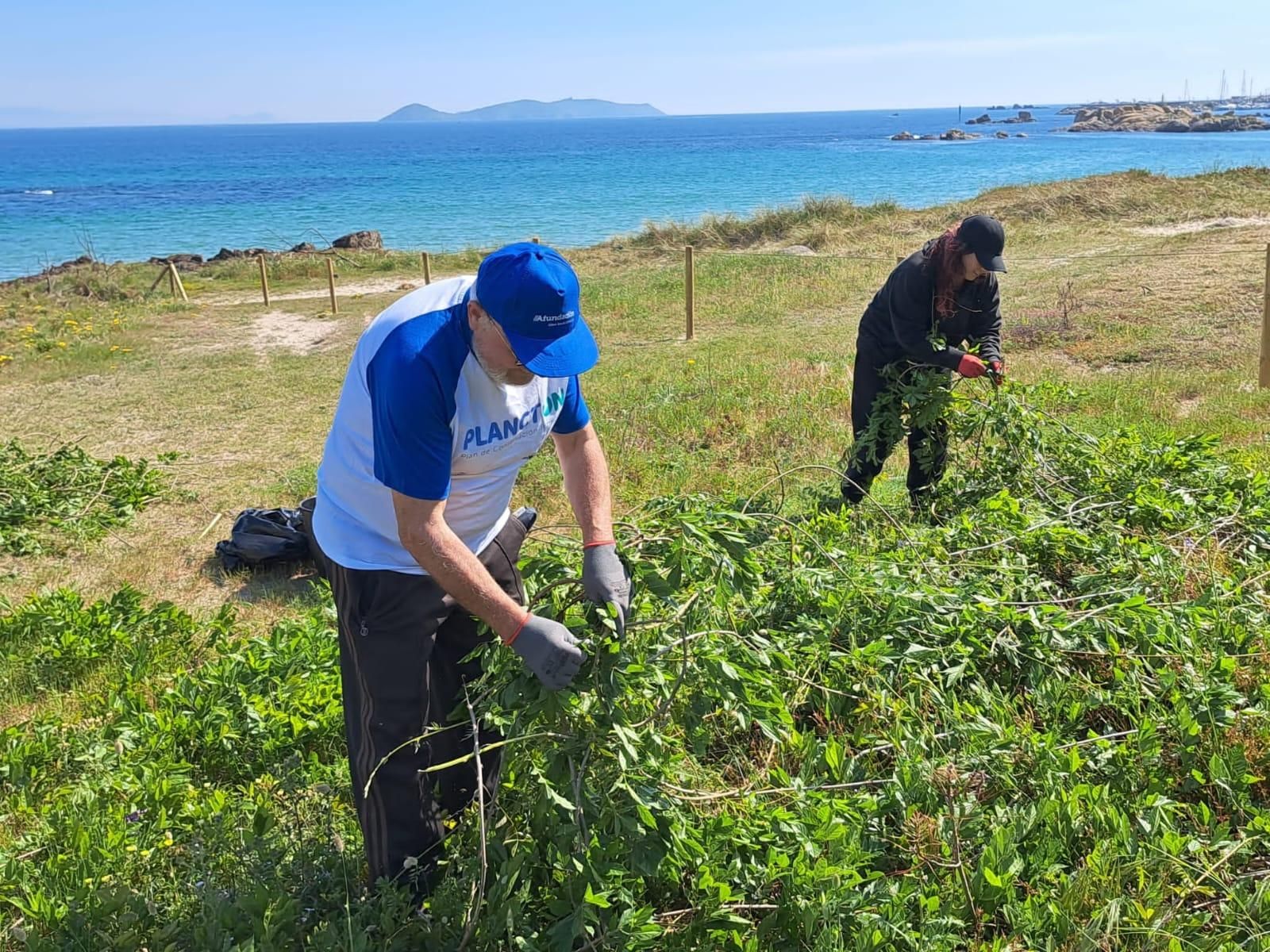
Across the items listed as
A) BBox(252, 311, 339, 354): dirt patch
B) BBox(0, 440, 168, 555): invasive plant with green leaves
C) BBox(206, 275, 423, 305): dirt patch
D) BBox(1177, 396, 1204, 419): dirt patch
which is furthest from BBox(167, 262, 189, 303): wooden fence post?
BBox(1177, 396, 1204, 419): dirt patch

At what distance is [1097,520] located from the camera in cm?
388

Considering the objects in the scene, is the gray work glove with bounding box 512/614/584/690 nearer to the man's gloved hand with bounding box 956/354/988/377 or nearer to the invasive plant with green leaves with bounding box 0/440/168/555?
the man's gloved hand with bounding box 956/354/988/377

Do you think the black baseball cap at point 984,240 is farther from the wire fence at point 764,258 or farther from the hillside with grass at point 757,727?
the wire fence at point 764,258

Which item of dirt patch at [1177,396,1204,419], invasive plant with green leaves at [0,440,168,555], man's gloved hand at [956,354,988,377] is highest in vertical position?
man's gloved hand at [956,354,988,377]

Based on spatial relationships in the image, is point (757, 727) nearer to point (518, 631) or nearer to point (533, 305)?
point (518, 631)

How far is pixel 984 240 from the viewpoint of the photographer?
4094mm

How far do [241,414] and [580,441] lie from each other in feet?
25.0

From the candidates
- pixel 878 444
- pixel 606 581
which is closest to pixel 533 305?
pixel 606 581

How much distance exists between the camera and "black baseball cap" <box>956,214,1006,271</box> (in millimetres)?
4083

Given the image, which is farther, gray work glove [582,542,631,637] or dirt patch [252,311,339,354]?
dirt patch [252,311,339,354]

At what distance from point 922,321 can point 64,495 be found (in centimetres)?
547

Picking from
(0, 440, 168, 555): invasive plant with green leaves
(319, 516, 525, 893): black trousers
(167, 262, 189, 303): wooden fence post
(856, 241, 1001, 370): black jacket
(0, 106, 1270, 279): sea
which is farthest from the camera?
(0, 106, 1270, 279): sea

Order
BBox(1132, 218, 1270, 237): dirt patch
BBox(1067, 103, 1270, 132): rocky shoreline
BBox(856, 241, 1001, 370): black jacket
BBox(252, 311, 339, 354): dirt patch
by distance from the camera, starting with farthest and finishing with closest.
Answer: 1. BBox(1067, 103, 1270, 132): rocky shoreline
2. BBox(1132, 218, 1270, 237): dirt patch
3. BBox(252, 311, 339, 354): dirt patch
4. BBox(856, 241, 1001, 370): black jacket

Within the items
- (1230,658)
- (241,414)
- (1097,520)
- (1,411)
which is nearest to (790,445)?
(1097,520)
